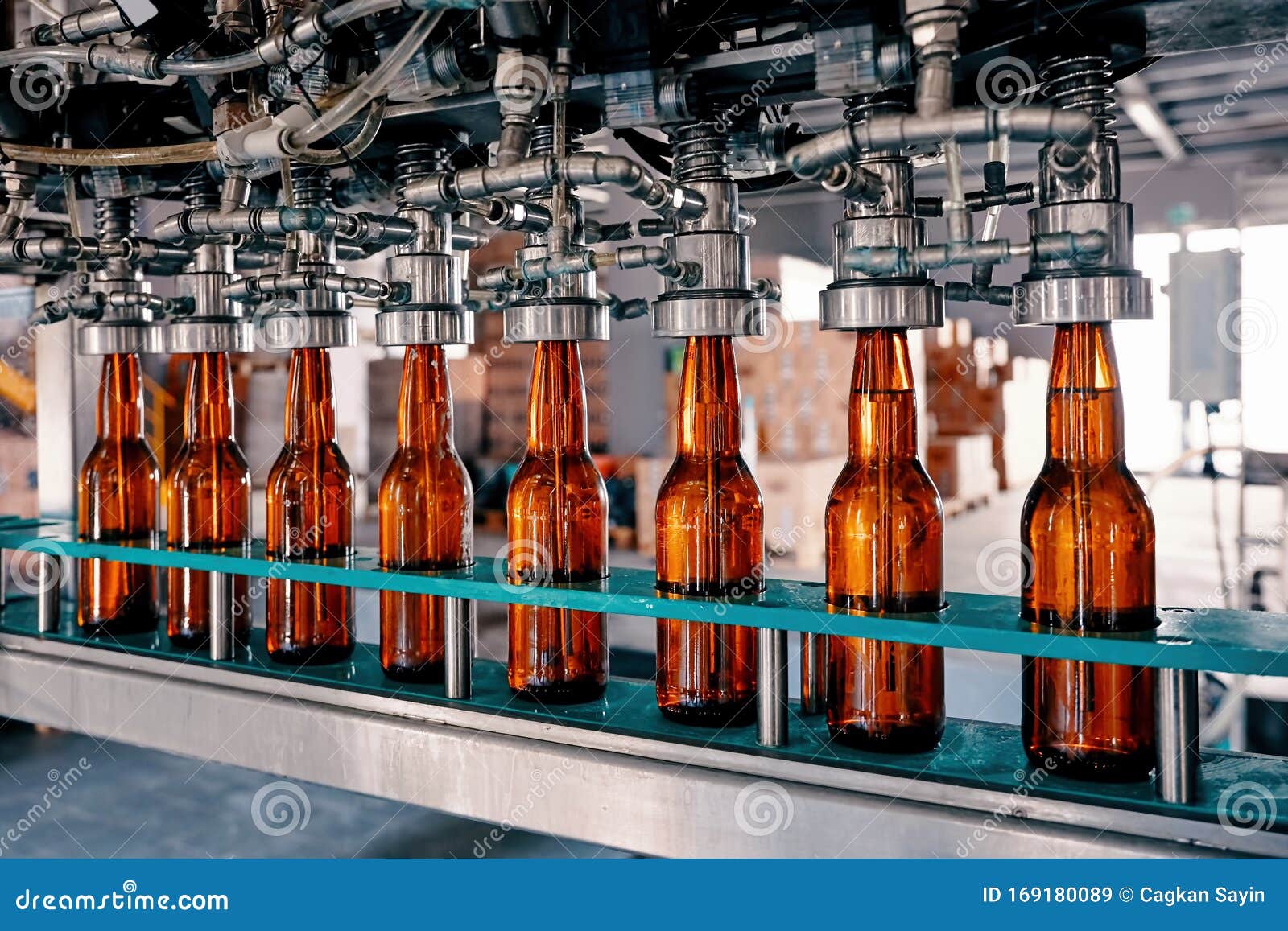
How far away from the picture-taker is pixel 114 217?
1.13 meters

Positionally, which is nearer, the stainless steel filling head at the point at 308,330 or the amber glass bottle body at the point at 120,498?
the stainless steel filling head at the point at 308,330

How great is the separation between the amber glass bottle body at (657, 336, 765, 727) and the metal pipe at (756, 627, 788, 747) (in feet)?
0.17

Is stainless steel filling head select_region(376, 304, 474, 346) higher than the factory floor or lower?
higher

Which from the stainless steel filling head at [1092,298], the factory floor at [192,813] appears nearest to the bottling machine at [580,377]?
the stainless steel filling head at [1092,298]

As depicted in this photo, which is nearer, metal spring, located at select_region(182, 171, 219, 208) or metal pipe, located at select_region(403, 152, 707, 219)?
metal pipe, located at select_region(403, 152, 707, 219)

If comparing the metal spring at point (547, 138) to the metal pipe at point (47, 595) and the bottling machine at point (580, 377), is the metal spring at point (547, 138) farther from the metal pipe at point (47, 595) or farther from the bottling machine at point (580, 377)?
the metal pipe at point (47, 595)

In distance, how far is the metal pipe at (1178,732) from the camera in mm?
642

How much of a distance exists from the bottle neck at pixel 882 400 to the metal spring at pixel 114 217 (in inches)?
32.1

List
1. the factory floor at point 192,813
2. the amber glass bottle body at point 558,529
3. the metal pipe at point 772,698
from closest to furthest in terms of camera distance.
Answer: the metal pipe at point 772,698
the amber glass bottle body at point 558,529
the factory floor at point 192,813

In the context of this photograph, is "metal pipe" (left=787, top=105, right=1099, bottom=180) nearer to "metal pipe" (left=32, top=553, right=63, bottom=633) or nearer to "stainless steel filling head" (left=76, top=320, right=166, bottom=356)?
"stainless steel filling head" (left=76, top=320, right=166, bottom=356)

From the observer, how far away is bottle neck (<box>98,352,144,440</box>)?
1200 mm

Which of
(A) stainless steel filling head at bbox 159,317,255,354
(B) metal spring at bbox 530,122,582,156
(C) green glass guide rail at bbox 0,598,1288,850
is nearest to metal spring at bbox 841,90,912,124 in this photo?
(B) metal spring at bbox 530,122,582,156

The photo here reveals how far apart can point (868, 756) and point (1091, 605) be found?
0.19 metres
